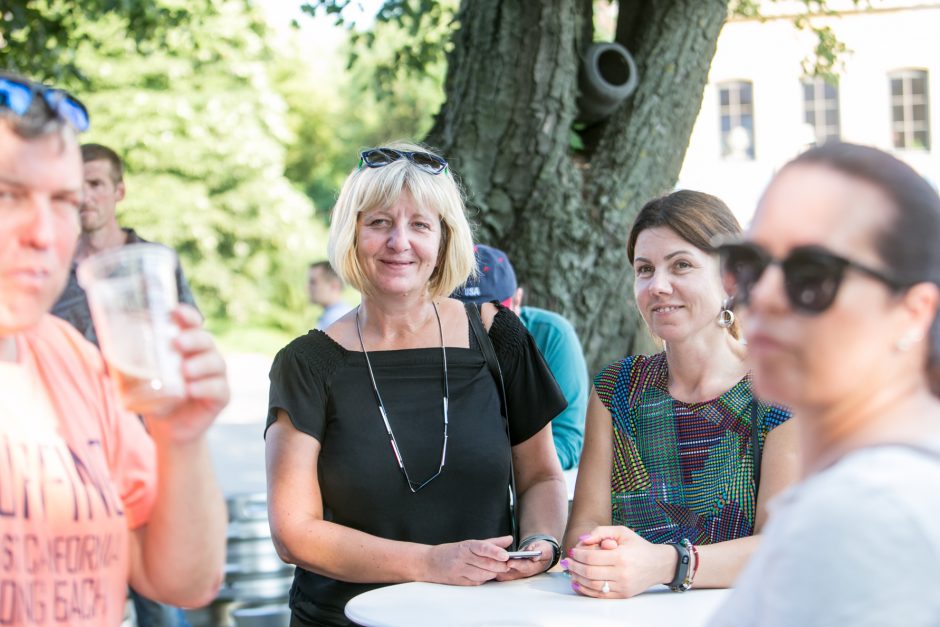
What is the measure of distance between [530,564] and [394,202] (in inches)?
41.1

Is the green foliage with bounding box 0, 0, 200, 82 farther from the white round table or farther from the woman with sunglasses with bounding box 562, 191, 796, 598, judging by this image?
the white round table

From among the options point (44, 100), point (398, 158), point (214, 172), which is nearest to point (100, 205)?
point (398, 158)

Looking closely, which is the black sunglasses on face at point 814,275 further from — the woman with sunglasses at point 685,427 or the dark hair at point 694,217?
the dark hair at point 694,217

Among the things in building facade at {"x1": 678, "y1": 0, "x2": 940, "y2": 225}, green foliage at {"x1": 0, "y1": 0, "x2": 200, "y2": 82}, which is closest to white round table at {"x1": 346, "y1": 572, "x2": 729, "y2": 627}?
green foliage at {"x1": 0, "y1": 0, "x2": 200, "y2": 82}

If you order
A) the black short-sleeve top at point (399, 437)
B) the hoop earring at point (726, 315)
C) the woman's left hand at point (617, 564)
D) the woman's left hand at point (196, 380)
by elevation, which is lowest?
the woman's left hand at point (617, 564)

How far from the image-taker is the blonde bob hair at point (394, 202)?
2.99m

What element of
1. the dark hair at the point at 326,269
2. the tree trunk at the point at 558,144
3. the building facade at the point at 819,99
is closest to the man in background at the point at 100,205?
the tree trunk at the point at 558,144

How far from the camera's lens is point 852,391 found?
114cm

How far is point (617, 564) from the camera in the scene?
2.39 metres

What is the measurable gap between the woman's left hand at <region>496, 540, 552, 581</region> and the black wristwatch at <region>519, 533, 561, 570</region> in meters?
0.02

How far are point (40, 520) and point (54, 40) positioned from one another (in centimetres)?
679

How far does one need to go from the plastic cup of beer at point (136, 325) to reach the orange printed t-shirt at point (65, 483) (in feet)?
0.54

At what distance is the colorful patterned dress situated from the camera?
2.67 meters

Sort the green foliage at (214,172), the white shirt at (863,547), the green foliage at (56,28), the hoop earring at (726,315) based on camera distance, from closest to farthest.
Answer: the white shirt at (863,547) → the hoop earring at (726,315) → the green foliage at (56,28) → the green foliage at (214,172)
